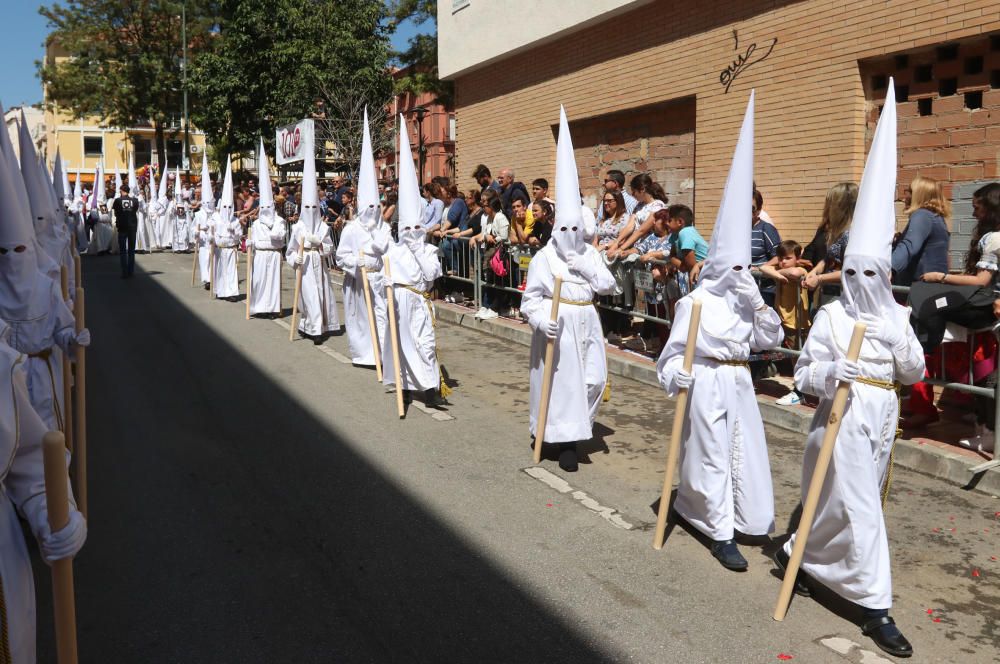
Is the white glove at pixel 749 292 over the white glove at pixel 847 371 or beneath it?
over

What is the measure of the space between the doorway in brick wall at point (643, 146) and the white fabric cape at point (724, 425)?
7981 millimetres

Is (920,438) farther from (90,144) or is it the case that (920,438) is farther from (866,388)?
(90,144)

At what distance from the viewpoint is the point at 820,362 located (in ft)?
14.8

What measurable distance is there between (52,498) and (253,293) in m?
12.1

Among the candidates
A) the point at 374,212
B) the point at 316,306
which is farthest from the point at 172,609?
the point at 316,306

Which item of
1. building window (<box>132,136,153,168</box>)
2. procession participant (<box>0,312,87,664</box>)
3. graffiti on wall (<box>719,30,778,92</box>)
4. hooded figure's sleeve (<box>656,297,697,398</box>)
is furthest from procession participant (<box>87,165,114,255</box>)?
building window (<box>132,136,153,168</box>)

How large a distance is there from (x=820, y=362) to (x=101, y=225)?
2793 centimetres

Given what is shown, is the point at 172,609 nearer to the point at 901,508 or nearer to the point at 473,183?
the point at 901,508

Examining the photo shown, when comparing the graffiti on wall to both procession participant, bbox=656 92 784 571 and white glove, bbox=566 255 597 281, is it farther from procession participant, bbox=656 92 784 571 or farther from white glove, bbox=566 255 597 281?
procession participant, bbox=656 92 784 571

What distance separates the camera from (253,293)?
1442 cm

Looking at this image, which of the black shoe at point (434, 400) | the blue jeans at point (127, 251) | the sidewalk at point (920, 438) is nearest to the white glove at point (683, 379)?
the sidewalk at point (920, 438)

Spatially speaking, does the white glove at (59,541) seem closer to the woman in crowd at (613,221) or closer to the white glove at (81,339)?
the white glove at (81,339)

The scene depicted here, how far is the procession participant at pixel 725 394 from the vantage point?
16.6ft

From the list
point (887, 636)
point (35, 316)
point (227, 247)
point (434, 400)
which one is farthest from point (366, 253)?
point (227, 247)
